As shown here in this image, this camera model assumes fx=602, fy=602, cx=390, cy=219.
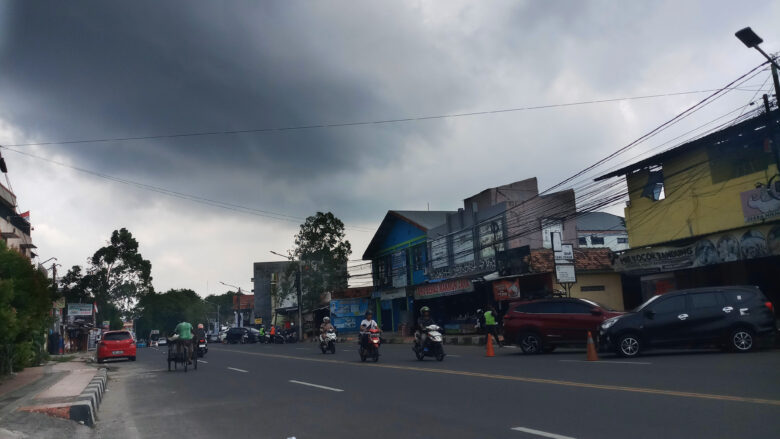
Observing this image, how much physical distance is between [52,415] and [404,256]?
134 ft

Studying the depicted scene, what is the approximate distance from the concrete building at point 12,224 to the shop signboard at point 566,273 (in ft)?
92.1

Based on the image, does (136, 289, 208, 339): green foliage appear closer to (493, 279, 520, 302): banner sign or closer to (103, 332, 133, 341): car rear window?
(103, 332, 133, 341): car rear window

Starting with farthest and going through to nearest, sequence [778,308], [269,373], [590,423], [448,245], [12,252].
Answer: [448,245] → [778,308] → [269,373] → [12,252] → [590,423]

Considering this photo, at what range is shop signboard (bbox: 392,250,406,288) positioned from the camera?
161ft

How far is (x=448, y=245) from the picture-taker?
42.2 m

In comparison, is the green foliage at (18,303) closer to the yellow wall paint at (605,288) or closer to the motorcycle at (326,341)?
the motorcycle at (326,341)

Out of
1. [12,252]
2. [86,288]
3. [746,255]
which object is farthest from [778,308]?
[86,288]

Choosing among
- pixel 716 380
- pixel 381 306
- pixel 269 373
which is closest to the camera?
pixel 716 380

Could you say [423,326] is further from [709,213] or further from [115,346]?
[115,346]

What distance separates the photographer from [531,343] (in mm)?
19797

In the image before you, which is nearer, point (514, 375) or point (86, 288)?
point (514, 375)

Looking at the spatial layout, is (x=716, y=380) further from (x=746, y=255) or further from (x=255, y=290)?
(x=255, y=290)

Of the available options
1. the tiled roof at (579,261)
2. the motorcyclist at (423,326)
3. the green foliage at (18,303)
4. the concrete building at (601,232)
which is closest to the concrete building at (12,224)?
the green foliage at (18,303)

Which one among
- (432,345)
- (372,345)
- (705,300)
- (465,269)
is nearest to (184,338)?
(372,345)
